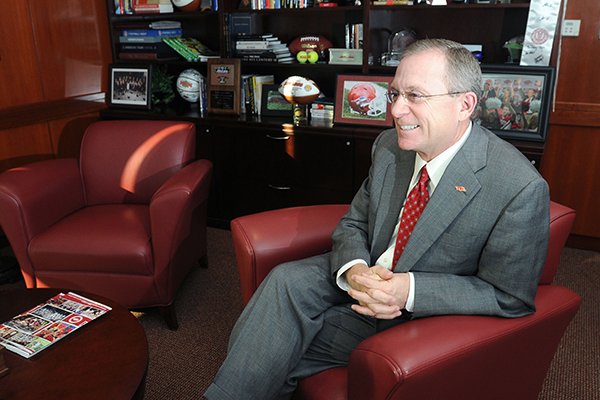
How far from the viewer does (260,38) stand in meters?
3.12

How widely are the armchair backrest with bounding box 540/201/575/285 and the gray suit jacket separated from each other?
0.15 metres

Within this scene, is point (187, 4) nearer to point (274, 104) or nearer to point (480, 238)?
point (274, 104)

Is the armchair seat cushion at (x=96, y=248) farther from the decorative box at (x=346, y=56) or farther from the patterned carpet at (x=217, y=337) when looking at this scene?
the decorative box at (x=346, y=56)

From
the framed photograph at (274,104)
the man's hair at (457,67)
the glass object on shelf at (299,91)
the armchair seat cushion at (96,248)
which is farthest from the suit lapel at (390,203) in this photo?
the framed photograph at (274,104)

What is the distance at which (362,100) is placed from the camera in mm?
2844

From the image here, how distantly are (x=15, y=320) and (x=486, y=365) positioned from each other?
4.21ft

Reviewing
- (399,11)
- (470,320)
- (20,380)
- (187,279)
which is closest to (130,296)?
(187,279)

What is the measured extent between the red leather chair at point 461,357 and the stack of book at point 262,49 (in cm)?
207

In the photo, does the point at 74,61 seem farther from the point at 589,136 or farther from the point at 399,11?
the point at 589,136

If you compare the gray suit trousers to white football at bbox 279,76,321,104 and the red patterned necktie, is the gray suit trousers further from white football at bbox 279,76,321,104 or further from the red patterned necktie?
white football at bbox 279,76,321,104

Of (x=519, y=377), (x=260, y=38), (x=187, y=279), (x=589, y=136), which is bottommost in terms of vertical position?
(x=187, y=279)

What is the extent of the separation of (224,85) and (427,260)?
211 centimetres

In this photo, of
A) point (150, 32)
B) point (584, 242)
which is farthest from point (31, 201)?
point (584, 242)

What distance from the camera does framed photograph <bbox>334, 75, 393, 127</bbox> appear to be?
2809 millimetres
